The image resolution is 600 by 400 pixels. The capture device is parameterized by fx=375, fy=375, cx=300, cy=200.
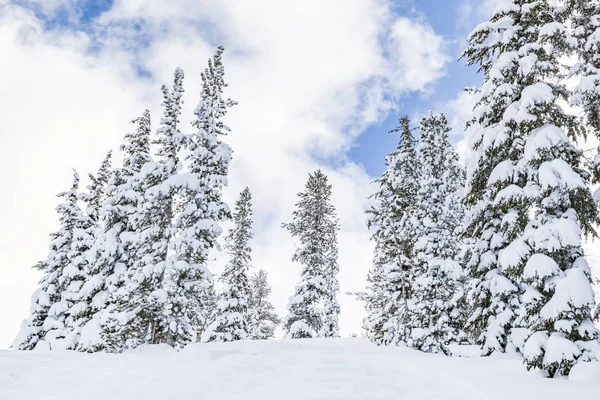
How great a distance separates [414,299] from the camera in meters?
20.7

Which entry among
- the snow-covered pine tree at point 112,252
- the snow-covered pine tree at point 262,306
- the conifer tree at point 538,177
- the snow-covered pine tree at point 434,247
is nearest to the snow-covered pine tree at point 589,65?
the conifer tree at point 538,177

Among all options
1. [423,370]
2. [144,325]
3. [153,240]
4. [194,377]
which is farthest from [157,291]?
[423,370]

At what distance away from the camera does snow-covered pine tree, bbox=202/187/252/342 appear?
2677 cm

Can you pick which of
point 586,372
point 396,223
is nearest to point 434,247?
point 396,223

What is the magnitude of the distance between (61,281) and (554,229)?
2701 cm

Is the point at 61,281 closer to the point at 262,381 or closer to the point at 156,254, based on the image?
the point at 156,254

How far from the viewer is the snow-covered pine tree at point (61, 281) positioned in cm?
2400

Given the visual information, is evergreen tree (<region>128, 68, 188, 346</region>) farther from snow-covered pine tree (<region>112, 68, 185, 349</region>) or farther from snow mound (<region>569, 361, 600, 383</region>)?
snow mound (<region>569, 361, 600, 383</region>)

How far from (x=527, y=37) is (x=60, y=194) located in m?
29.0

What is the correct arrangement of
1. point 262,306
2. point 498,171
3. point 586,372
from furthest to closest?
point 262,306 < point 498,171 < point 586,372

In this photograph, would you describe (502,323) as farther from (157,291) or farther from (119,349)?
(119,349)

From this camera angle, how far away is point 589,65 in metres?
12.5

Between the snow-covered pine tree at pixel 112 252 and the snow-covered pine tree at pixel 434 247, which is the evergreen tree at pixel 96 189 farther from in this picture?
Result: the snow-covered pine tree at pixel 434 247

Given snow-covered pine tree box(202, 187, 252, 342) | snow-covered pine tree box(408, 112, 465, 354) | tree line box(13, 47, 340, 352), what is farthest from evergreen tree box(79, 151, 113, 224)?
snow-covered pine tree box(408, 112, 465, 354)
